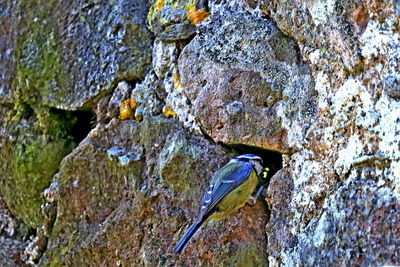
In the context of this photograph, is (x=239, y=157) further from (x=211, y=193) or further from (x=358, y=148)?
(x=358, y=148)

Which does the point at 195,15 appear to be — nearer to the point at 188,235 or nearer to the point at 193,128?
the point at 193,128

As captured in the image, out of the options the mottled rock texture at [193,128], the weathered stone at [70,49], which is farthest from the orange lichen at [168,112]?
the weathered stone at [70,49]

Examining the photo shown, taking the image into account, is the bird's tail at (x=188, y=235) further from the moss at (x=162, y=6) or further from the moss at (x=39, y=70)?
the moss at (x=39, y=70)

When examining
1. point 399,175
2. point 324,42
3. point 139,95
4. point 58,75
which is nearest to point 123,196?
point 139,95

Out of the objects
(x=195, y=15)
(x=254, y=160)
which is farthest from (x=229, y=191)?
(x=195, y=15)

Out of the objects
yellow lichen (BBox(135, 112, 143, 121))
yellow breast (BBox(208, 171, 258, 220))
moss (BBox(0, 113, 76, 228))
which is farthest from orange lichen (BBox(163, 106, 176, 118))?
moss (BBox(0, 113, 76, 228))

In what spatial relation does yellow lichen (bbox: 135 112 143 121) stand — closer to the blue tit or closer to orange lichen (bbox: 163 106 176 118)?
orange lichen (bbox: 163 106 176 118)
